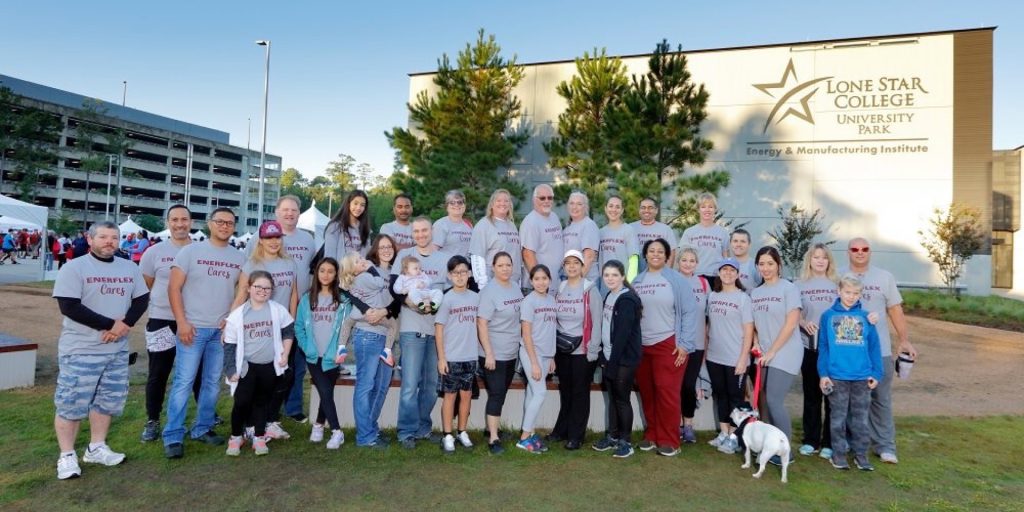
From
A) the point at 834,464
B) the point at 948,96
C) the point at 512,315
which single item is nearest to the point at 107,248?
the point at 512,315

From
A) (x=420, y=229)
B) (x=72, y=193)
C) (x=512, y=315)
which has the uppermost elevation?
(x=72, y=193)

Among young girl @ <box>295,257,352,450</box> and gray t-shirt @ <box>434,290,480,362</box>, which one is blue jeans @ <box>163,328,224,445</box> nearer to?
young girl @ <box>295,257,352,450</box>

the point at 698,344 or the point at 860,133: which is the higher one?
the point at 860,133

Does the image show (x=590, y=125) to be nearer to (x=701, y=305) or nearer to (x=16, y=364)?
(x=701, y=305)

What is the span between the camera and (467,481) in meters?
3.97

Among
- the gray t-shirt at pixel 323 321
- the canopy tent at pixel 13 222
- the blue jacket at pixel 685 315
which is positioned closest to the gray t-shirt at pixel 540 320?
the blue jacket at pixel 685 315

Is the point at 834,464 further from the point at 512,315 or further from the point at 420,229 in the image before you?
the point at 420,229

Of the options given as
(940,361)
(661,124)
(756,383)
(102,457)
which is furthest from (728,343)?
(661,124)

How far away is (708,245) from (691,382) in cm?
160

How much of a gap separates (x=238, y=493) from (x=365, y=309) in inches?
61.5

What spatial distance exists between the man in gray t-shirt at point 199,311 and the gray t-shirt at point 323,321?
69 centimetres

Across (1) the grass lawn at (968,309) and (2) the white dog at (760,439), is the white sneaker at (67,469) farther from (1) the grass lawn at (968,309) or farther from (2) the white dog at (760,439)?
(1) the grass lawn at (968,309)

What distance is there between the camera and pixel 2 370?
19.6 feet

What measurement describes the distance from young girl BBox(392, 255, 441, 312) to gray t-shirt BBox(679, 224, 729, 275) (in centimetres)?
283
